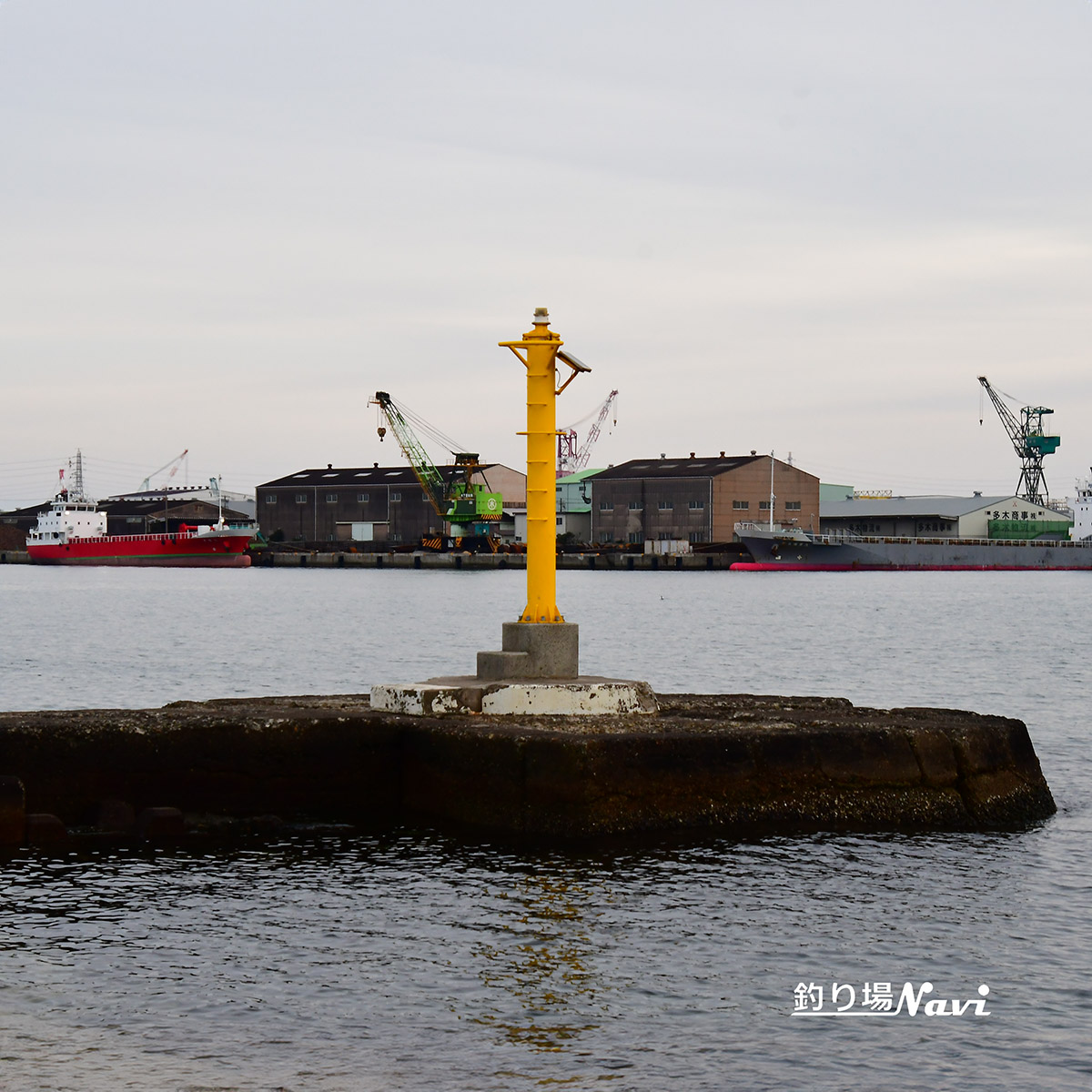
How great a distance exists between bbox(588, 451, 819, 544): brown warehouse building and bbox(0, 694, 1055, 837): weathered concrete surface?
11587 cm

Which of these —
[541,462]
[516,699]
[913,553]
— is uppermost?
[541,462]

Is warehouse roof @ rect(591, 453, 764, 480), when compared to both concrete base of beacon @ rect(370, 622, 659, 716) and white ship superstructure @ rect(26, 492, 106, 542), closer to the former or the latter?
white ship superstructure @ rect(26, 492, 106, 542)

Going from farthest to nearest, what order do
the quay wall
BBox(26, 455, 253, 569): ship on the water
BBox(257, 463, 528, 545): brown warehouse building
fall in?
1. BBox(257, 463, 528, 545): brown warehouse building
2. BBox(26, 455, 253, 569): ship on the water
3. the quay wall

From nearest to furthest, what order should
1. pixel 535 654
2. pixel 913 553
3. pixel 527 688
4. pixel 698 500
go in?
pixel 527 688, pixel 535 654, pixel 698 500, pixel 913 553

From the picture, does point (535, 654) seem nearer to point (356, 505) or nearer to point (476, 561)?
point (476, 561)

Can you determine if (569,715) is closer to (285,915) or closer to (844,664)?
(285,915)

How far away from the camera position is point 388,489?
144 meters

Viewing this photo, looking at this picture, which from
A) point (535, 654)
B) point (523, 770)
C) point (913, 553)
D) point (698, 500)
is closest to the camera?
point (523, 770)

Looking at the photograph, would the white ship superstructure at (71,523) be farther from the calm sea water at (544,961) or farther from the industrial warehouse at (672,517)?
the calm sea water at (544,961)

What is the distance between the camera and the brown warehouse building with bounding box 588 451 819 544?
5167 inches

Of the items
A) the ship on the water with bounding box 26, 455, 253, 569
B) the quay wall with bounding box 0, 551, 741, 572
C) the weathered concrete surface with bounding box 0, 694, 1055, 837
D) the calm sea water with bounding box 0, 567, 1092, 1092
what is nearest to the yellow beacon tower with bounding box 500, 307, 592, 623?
the weathered concrete surface with bounding box 0, 694, 1055, 837

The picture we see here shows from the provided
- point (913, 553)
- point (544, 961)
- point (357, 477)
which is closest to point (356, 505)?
point (357, 477)

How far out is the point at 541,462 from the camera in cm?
1652

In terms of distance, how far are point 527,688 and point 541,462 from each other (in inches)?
109
